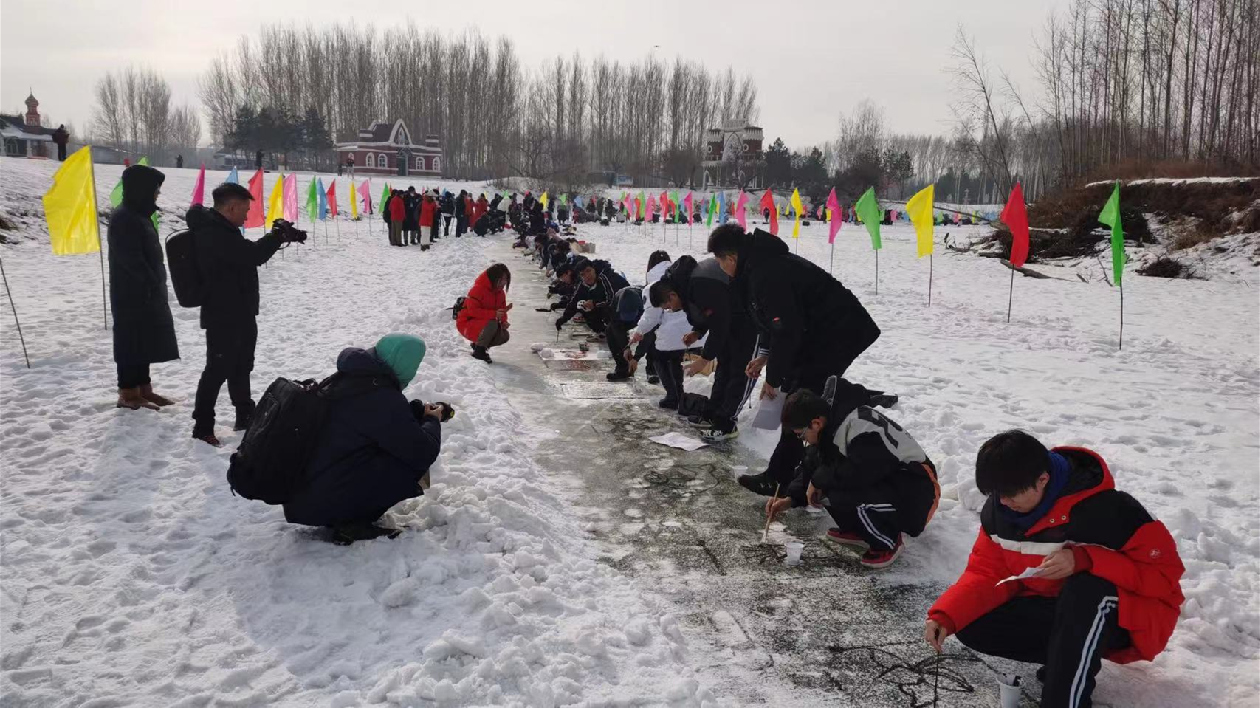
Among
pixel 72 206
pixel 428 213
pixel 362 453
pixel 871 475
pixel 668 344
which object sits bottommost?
pixel 871 475

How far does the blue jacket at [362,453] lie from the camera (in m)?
3.47

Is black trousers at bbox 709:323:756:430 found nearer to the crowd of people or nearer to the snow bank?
the crowd of people

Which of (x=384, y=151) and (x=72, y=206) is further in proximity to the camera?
(x=384, y=151)

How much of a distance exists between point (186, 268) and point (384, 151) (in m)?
65.6

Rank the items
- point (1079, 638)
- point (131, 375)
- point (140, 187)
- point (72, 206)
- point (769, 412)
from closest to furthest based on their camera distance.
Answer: point (1079, 638) < point (769, 412) < point (140, 187) < point (131, 375) < point (72, 206)

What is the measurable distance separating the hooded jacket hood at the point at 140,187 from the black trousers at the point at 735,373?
4032 mm

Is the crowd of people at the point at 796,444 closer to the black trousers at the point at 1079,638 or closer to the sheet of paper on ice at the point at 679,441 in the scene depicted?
the black trousers at the point at 1079,638

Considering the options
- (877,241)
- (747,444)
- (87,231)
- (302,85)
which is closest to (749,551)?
(747,444)

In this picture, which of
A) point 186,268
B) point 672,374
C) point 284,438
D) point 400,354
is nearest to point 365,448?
point 284,438

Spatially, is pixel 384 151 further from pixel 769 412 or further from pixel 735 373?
pixel 769 412

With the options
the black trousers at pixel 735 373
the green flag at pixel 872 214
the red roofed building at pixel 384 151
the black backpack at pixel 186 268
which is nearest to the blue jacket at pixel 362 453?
the black backpack at pixel 186 268

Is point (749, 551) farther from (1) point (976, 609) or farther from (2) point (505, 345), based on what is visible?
(2) point (505, 345)

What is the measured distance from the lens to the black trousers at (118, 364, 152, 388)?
17.9 feet

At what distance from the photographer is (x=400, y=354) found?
3574 mm
